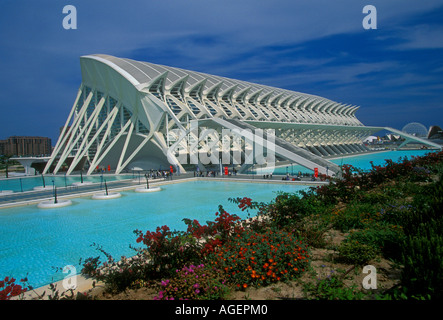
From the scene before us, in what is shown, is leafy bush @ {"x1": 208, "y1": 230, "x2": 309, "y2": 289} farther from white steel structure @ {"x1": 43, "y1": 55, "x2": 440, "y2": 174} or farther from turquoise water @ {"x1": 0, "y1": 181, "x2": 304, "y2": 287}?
white steel structure @ {"x1": 43, "y1": 55, "x2": 440, "y2": 174}

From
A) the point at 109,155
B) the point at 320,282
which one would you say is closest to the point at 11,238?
the point at 320,282

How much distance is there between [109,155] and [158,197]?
20.0m

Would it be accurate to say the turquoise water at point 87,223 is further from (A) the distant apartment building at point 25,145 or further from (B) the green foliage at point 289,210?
(A) the distant apartment building at point 25,145

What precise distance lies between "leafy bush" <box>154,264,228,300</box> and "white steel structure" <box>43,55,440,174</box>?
16.5 m

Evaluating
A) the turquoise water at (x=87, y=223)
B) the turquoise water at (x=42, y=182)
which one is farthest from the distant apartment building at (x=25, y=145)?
the turquoise water at (x=87, y=223)

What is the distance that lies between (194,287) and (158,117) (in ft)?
80.7

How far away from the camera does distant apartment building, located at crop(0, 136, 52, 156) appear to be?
99031mm

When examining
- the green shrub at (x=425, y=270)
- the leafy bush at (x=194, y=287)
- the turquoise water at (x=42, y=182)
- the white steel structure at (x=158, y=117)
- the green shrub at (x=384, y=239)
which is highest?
the white steel structure at (x=158, y=117)

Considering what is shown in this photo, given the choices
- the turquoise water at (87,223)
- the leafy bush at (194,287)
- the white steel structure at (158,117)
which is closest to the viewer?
the leafy bush at (194,287)

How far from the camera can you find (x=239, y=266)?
4426mm

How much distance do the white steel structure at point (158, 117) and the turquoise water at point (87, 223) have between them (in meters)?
8.56

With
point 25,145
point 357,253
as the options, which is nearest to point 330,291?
point 357,253

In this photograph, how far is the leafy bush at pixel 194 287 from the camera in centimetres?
374

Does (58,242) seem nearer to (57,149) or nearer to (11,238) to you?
(11,238)
